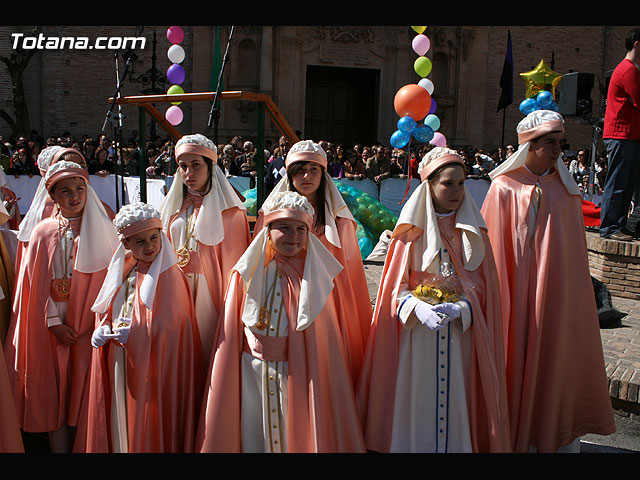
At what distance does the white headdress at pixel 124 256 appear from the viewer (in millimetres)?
3414

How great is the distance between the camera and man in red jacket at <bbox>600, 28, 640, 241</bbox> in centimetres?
660

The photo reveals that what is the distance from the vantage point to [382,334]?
358cm

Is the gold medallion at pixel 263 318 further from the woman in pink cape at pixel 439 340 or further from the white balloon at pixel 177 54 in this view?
the white balloon at pixel 177 54

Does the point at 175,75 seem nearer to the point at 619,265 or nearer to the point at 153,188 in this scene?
the point at 153,188

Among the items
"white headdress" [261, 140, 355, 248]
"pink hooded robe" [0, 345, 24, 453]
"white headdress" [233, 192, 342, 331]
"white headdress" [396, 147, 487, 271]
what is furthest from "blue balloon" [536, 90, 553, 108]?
"pink hooded robe" [0, 345, 24, 453]

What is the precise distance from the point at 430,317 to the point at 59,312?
2.36 metres

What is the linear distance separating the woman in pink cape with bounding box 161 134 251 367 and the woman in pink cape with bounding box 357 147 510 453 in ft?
3.57

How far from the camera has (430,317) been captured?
3.30m

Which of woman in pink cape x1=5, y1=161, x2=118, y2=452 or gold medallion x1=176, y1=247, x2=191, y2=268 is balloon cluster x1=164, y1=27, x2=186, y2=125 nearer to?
woman in pink cape x1=5, y1=161, x2=118, y2=452

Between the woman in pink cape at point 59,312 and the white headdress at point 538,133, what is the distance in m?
2.63

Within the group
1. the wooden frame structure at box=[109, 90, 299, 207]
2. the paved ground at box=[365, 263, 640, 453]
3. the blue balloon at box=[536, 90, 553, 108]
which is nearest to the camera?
the paved ground at box=[365, 263, 640, 453]

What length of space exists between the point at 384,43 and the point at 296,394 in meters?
19.4

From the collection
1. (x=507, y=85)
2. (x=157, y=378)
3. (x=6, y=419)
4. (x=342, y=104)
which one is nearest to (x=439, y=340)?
(x=157, y=378)

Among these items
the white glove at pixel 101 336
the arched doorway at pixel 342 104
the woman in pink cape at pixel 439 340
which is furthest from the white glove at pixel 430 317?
the arched doorway at pixel 342 104
